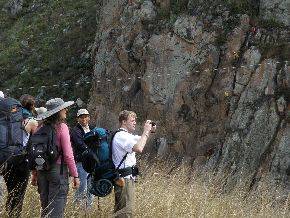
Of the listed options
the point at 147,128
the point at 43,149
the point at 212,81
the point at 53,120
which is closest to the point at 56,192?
the point at 43,149

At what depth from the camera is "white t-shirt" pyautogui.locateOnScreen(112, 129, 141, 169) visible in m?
5.32

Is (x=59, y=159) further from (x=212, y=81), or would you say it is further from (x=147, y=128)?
(x=212, y=81)

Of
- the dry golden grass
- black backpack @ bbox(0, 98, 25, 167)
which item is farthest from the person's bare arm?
black backpack @ bbox(0, 98, 25, 167)

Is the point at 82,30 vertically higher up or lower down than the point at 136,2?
lower down

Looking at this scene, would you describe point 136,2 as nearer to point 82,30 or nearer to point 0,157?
point 82,30

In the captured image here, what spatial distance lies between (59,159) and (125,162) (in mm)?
761

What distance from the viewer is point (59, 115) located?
500 centimetres

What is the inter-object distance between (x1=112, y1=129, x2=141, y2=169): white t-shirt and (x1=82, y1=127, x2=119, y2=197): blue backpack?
2.7 inches

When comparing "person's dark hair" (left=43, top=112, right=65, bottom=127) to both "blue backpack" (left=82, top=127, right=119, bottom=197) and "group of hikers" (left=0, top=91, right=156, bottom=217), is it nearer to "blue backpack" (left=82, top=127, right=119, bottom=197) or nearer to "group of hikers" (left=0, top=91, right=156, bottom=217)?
"group of hikers" (left=0, top=91, right=156, bottom=217)

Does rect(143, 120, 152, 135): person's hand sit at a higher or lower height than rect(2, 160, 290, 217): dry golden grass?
higher

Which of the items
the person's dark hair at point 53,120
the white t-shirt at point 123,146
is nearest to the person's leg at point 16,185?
the person's dark hair at point 53,120

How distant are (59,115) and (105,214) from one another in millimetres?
1662

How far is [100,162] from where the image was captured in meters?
5.53

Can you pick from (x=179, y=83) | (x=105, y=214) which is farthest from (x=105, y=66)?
(x=105, y=214)
